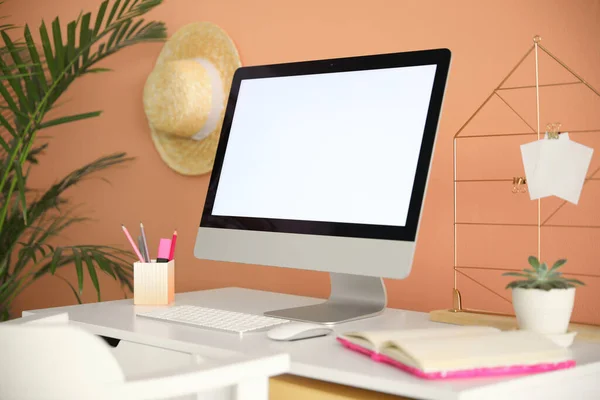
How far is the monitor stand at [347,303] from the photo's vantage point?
1.49 meters

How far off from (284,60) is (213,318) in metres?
1.01

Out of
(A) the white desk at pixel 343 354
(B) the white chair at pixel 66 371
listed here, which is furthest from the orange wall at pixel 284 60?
(B) the white chair at pixel 66 371

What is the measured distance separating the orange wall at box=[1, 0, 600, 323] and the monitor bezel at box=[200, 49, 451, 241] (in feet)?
1.33

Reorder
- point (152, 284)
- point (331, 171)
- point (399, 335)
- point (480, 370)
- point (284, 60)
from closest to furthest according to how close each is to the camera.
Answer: point (480, 370) → point (399, 335) → point (331, 171) → point (152, 284) → point (284, 60)

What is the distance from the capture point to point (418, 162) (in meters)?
1.38

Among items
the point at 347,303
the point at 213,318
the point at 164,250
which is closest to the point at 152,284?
the point at 164,250

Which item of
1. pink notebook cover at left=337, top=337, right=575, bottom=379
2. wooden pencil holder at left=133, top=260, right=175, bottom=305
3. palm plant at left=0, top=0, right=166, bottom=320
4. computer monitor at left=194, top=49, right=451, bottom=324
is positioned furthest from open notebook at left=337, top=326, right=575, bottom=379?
palm plant at left=0, top=0, right=166, bottom=320

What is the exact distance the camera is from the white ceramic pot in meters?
1.21

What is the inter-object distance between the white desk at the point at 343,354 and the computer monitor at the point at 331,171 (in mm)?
126

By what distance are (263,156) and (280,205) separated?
123mm

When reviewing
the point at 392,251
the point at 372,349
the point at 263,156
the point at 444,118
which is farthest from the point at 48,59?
the point at 372,349

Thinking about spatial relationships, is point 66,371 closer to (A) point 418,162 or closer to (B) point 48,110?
(A) point 418,162

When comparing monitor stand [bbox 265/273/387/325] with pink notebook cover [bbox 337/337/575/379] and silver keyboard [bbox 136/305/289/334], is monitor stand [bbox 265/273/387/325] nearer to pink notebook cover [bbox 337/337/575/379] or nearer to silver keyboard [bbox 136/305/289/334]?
silver keyboard [bbox 136/305/289/334]

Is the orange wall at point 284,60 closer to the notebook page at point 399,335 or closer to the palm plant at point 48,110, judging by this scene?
the palm plant at point 48,110
